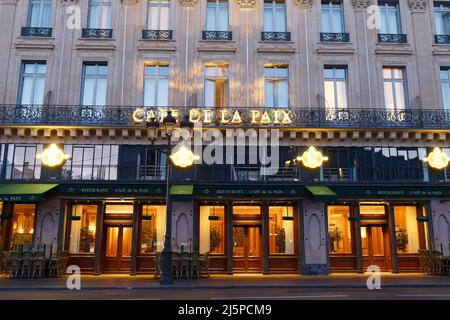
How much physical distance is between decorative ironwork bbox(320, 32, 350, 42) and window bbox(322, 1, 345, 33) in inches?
12.5

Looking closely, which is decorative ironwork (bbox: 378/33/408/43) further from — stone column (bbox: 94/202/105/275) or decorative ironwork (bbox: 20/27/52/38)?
decorative ironwork (bbox: 20/27/52/38)

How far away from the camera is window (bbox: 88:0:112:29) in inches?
706

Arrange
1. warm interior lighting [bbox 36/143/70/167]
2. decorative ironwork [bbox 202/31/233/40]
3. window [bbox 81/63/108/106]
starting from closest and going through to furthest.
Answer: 1. warm interior lighting [bbox 36/143/70/167]
2. window [bbox 81/63/108/106]
3. decorative ironwork [bbox 202/31/233/40]

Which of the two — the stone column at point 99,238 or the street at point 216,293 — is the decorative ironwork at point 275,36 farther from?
the street at point 216,293

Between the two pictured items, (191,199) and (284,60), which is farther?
(284,60)

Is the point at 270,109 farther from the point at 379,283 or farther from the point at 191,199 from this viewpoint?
the point at 379,283

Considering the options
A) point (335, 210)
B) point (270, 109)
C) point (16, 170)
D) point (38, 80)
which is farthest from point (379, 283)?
point (38, 80)

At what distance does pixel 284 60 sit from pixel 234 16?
3.22 m

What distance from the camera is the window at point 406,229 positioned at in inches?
663

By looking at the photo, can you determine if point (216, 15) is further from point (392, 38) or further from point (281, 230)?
point (281, 230)

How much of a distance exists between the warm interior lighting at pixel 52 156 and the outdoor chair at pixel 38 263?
382cm

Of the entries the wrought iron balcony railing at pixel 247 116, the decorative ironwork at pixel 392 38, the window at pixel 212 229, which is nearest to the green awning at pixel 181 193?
the window at pixel 212 229

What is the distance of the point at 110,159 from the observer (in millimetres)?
16531

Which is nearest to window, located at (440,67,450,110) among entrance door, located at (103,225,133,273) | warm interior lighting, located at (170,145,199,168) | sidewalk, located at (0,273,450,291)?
sidewalk, located at (0,273,450,291)
